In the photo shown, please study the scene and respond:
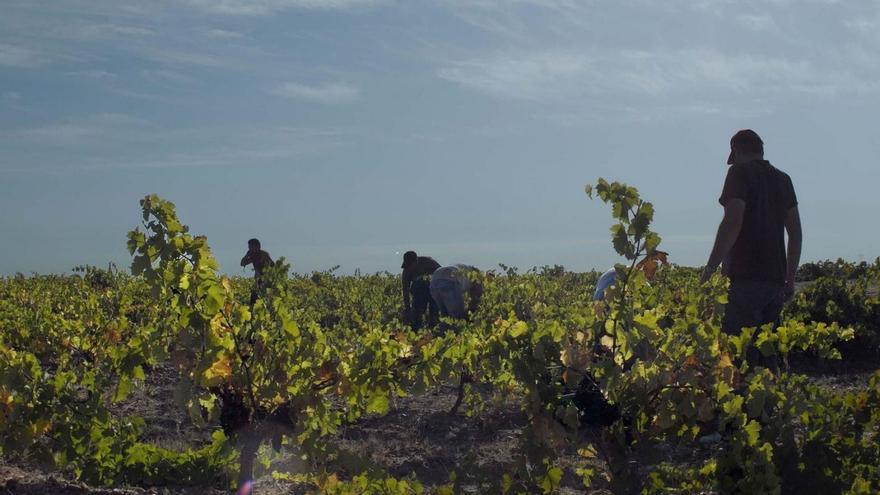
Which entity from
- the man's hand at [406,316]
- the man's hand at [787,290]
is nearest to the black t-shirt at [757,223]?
the man's hand at [787,290]

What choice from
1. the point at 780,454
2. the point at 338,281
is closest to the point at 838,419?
the point at 780,454

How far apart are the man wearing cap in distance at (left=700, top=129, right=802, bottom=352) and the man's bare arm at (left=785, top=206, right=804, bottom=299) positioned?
0.34 feet

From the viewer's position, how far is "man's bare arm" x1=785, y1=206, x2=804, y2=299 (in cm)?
589

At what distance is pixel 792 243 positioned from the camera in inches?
234

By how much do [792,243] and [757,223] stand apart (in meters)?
0.35

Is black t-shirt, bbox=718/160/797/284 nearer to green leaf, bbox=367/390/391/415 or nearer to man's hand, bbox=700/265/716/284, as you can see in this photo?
man's hand, bbox=700/265/716/284

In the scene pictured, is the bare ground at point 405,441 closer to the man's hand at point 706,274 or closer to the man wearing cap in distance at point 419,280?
the man's hand at point 706,274

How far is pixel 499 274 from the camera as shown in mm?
17000

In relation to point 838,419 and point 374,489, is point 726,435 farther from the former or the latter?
point 374,489

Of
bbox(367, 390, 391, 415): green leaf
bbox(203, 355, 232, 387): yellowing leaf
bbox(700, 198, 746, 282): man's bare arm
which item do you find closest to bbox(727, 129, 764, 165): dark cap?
bbox(700, 198, 746, 282): man's bare arm

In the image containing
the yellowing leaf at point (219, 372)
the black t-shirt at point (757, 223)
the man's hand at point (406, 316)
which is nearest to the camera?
the yellowing leaf at point (219, 372)

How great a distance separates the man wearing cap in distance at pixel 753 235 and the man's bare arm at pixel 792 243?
10 centimetres

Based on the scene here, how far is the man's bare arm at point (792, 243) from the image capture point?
5891mm

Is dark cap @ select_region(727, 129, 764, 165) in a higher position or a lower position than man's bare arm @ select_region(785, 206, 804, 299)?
higher
